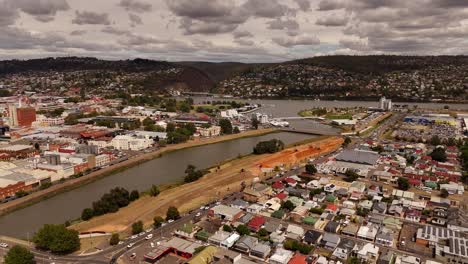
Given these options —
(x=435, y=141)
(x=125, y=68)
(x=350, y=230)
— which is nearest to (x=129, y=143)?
(x=350, y=230)

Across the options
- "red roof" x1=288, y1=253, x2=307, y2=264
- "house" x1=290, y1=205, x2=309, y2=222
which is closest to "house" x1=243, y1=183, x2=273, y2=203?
"house" x1=290, y1=205, x2=309, y2=222

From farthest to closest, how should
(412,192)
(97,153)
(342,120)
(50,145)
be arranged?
(342,120) < (50,145) < (97,153) < (412,192)

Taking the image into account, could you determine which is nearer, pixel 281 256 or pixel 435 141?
pixel 281 256

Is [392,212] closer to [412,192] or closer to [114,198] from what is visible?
[412,192]

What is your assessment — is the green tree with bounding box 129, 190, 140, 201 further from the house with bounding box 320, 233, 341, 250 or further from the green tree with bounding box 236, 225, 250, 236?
the house with bounding box 320, 233, 341, 250

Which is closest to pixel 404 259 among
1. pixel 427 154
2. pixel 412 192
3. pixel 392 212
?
pixel 392 212

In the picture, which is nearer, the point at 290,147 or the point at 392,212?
the point at 392,212

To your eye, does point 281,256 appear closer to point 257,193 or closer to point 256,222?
point 256,222

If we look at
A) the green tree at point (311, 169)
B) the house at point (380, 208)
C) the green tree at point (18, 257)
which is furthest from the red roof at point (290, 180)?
the green tree at point (18, 257)
